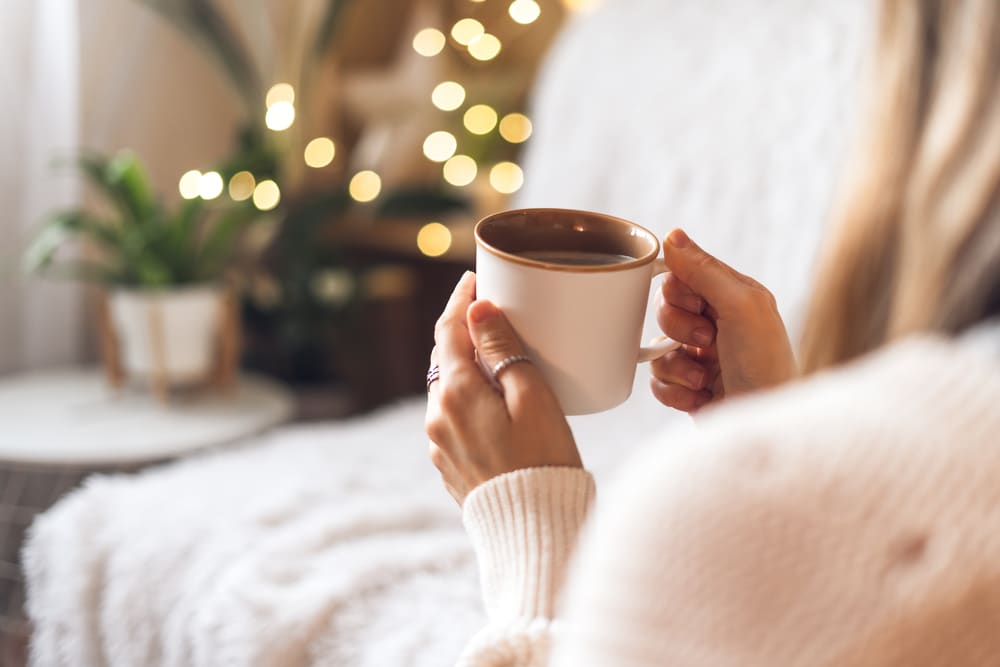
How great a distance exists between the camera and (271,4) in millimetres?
1902

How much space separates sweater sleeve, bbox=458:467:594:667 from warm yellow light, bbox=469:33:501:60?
68.3 inches

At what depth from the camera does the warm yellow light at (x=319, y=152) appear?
6.62 feet

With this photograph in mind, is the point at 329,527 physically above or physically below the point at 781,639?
below

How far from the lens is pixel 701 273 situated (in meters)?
0.51

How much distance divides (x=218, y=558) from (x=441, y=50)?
142cm

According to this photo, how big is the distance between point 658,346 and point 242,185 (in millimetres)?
1190

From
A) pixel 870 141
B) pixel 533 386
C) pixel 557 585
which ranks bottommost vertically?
pixel 557 585

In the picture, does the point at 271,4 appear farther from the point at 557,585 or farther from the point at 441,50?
the point at 557,585

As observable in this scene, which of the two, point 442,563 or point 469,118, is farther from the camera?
point 469,118

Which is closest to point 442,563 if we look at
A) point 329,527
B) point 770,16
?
point 329,527

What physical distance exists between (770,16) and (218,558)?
0.92 meters

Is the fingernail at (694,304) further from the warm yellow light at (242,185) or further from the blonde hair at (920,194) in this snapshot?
the warm yellow light at (242,185)

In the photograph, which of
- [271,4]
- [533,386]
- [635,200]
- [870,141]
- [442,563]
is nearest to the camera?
[533,386]

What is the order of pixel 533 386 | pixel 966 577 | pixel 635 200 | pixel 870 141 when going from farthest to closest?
pixel 635 200 < pixel 870 141 < pixel 533 386 < pixel 966 577
